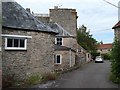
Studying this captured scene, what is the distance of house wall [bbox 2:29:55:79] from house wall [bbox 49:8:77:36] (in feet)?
91.4

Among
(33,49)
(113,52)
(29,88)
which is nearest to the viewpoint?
(29,88)

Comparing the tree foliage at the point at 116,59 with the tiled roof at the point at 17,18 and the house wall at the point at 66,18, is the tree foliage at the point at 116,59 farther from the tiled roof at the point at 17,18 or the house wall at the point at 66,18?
the house wall at the point at 66,18

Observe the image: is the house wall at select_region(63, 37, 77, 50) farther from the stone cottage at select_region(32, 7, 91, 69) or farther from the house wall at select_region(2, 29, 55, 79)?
the house wall at select_region(2, 29, 55, 79)

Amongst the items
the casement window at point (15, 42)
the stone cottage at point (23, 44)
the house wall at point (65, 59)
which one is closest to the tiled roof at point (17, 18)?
the stone cottage at point (23, 44)

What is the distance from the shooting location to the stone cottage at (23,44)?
19.7m

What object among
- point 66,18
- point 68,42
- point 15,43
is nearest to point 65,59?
point 68,42

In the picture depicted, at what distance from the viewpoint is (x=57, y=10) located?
5131 cm

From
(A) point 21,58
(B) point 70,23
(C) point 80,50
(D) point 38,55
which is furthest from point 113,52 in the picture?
(C) point 80,50

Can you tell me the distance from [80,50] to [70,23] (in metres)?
7.37

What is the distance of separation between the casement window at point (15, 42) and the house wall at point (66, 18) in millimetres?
30598

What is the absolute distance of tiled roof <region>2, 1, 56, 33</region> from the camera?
20.4 metres

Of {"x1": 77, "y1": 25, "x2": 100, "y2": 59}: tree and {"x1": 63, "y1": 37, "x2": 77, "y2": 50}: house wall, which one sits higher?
{"x1": 77, "y1": 25, "x2": 100, "y2": 59}: tree

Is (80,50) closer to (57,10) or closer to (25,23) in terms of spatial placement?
(57,10)

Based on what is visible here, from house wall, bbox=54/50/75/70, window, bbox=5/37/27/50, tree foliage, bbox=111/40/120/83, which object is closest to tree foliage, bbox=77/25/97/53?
house wall, bbox=54/50/75/70
